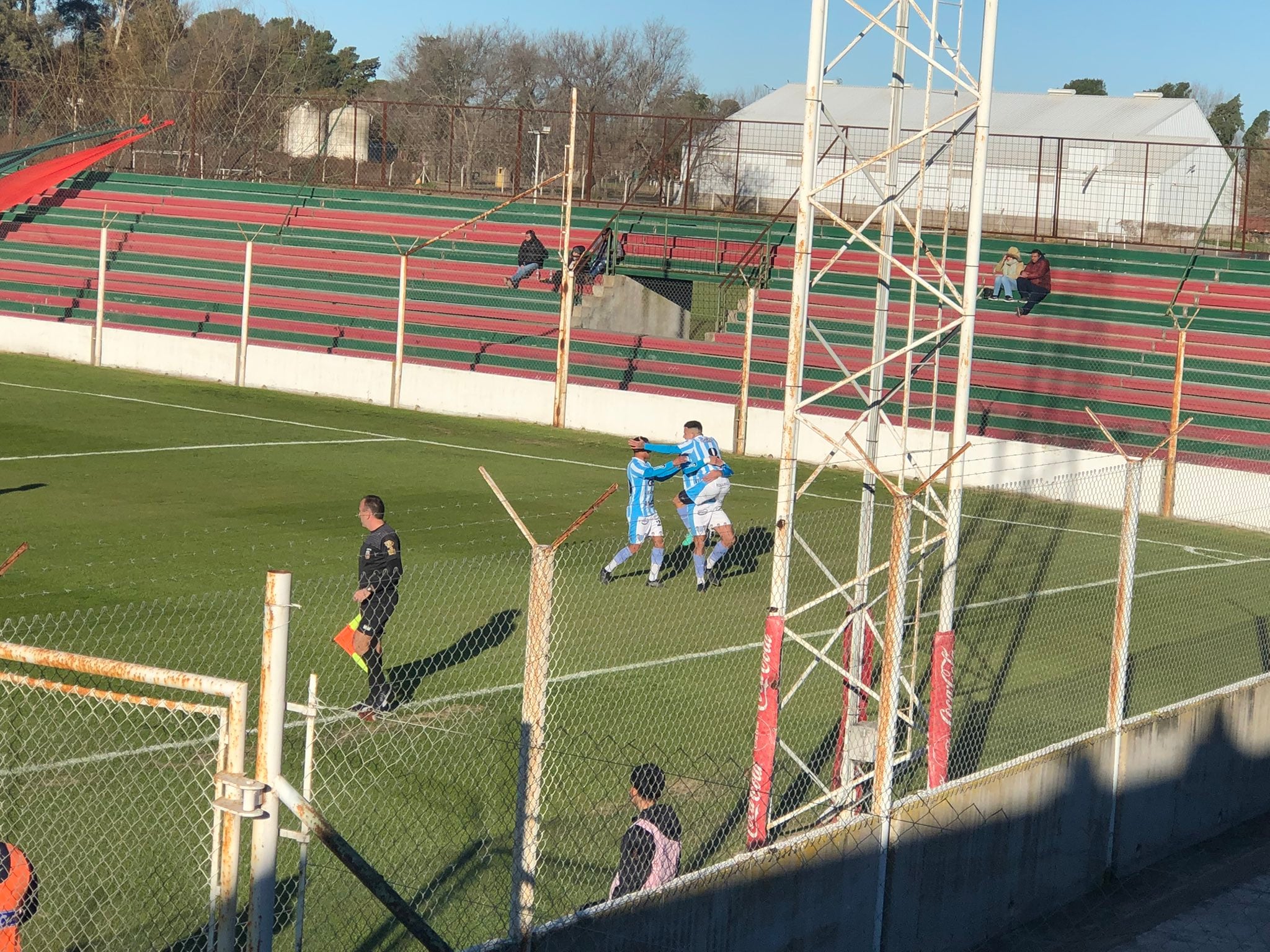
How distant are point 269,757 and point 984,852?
4596 mm

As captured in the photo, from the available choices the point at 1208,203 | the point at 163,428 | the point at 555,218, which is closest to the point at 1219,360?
the point at 555,218

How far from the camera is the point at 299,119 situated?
58.1m

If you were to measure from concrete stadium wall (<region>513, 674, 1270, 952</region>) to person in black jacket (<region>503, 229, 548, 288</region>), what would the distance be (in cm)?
2258

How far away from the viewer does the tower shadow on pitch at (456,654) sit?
11438 millimetres

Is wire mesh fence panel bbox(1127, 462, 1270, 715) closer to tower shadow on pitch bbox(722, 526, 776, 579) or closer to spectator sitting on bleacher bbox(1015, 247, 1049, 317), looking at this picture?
Result: tower shadow on pitch bbox(722, 526, 776, 579)

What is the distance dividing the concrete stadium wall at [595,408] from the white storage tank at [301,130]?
20892 mm

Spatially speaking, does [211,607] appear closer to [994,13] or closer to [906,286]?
[994,13]

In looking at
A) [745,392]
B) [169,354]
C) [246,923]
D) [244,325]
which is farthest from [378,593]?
[169,354]

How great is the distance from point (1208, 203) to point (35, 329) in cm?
3530

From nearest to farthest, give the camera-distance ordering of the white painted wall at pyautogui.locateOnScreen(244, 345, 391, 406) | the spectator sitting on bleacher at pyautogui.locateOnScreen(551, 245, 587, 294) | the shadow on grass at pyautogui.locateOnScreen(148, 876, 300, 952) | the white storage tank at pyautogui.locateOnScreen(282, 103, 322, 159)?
the shadow on grass at pyautogui.locateOnScreen(148, 876, 300, 952) < the white painted wall at pyautogui.locateOnScreen(244, 345, 391, 406) < the spectator sitting on bleacher at pyautogui.locateOnScreen(551, 245, 587, 294) < the white storage tank at pyautogui.locateOnScreen(282, 103, 322, 159)

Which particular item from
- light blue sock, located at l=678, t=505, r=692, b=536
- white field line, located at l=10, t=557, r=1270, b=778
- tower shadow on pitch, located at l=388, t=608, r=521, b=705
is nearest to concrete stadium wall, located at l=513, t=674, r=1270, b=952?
white field line, located at l=10, t=557, r=1270, b=778

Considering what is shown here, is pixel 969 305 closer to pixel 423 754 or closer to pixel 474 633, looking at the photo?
pixel 423 754

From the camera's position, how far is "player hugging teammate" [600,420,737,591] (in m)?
15.1

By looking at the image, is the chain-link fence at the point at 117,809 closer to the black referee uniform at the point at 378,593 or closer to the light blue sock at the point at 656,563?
the black referee uniform at the point at 378,593
